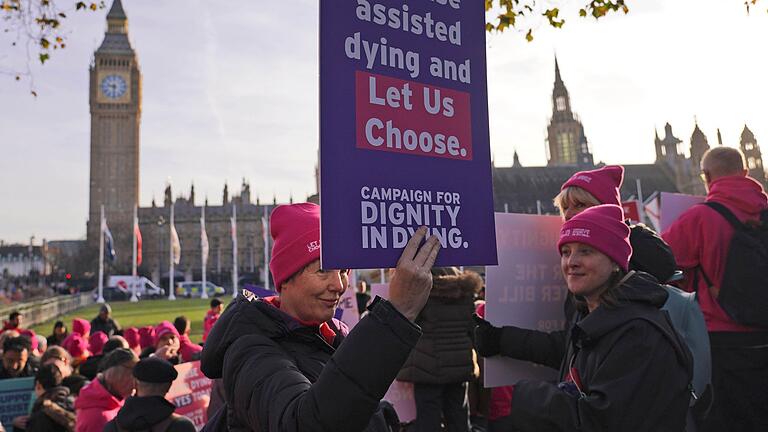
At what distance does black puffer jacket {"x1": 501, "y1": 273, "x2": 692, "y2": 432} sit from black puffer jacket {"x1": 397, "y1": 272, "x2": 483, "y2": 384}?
224cm

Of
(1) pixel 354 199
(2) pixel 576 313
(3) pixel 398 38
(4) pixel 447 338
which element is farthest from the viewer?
(4) pixel 447 338

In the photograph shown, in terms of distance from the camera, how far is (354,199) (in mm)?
1583

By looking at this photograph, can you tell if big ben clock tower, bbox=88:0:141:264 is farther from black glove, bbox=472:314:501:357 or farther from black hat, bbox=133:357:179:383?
black glove, bbox=472:314:501:357

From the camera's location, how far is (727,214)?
3576mm

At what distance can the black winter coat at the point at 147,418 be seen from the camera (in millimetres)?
3078

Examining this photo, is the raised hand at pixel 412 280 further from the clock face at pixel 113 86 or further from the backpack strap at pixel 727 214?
the clock face at pixel 113 86

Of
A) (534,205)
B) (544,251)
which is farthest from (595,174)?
(534,205)

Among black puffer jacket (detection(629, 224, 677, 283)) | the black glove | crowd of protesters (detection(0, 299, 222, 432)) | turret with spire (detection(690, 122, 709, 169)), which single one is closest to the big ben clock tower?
turret with spire (detection(690, 122, 709, 169))

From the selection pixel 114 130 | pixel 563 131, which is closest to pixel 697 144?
pixel 563 131

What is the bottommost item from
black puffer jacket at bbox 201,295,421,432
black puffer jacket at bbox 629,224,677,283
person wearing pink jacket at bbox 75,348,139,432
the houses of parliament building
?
person wearing pink jacket at bbox 75,348,139,432

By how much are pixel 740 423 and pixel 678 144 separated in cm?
9673

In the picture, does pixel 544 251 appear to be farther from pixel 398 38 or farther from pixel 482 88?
pixel 398 38

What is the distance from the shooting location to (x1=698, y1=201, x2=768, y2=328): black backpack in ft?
11.1

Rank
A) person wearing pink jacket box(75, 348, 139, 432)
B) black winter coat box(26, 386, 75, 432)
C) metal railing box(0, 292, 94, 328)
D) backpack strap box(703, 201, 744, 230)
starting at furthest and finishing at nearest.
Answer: metal railing box(0, 292, 94, 328), black winter coat box(26, 386, 75, 432), person wearing pink jacket box(75, 348, 139, 432), backpack strap box(703, 201, 744, 230)
